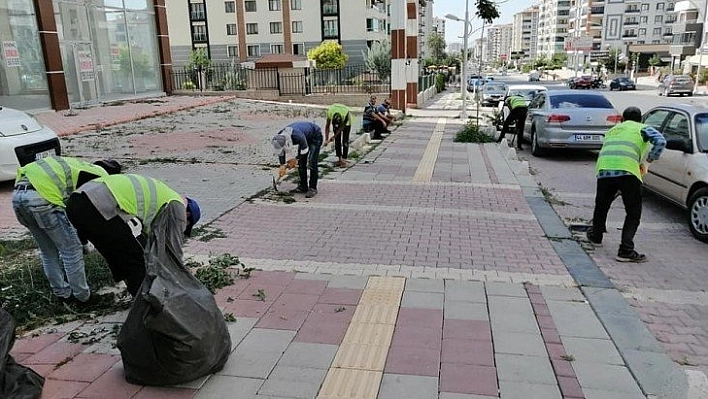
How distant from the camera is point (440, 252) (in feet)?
19.1

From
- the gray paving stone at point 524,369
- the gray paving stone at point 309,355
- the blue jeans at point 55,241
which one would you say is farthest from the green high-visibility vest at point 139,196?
the gray paving stone at point 524,369

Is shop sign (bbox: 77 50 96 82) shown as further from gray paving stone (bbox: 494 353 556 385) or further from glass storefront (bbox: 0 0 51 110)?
gray paving stone (bbox: 494 353 556 385)

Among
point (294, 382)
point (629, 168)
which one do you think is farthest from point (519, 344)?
point (629, 168)

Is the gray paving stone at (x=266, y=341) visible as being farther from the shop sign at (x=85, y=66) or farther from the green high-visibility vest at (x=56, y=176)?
the shop sign at (x=85, y=66)

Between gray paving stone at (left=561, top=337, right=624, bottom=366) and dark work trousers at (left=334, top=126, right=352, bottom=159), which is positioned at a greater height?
dark work trousers at (left=334, top=126, right=352, bottom=159)

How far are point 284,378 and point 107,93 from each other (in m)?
22.0

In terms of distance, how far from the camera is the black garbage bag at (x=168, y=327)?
10.1ft

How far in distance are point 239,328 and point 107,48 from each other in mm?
21717

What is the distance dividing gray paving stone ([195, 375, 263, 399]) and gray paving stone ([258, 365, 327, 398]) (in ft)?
0.21

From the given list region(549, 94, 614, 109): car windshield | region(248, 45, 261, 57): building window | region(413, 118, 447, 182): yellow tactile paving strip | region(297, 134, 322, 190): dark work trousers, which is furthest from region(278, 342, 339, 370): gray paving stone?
region(248, 45, 261, 57): building window

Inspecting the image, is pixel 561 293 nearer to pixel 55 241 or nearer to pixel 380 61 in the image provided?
pixel 55 241

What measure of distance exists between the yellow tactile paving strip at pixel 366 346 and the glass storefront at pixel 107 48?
59.3 feet

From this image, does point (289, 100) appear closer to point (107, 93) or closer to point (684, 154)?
point (107, 93)

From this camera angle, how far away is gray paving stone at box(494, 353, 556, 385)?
337cm
